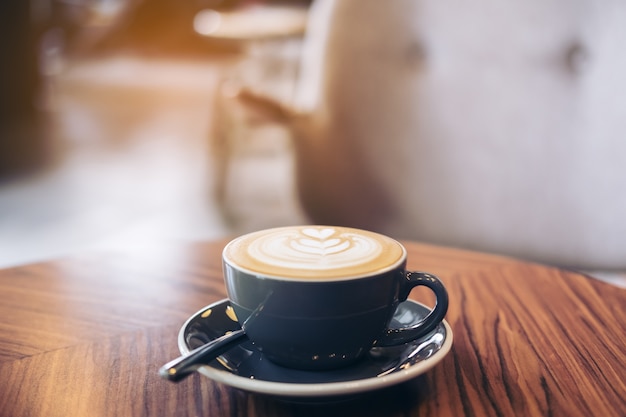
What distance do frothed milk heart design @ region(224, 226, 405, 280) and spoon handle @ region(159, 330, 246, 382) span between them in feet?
0.15

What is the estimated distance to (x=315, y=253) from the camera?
38cm

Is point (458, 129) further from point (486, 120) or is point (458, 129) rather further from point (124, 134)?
point (124, 134)

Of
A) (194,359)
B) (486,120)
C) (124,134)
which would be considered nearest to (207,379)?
(194,359)

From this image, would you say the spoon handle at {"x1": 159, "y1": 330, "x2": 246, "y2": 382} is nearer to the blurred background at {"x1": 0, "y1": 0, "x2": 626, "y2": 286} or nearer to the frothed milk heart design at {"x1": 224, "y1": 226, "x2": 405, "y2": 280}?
the frothed milk heart design at {"x1": 224, "y1": 226, "x2": 405, "y2": 280}

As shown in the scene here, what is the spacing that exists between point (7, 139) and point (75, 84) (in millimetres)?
2367

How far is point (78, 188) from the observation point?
2.41 metres

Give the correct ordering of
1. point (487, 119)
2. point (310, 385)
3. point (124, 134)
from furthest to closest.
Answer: point (124, 134) < point (487, 119) < point (310, 385)

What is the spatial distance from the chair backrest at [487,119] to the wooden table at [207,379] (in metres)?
0.53

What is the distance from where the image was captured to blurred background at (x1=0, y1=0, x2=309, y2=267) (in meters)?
2.00

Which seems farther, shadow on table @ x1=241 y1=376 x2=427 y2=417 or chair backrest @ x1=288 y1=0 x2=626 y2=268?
chair backrest @ x1=288 y1=0 x2=626 y2=268

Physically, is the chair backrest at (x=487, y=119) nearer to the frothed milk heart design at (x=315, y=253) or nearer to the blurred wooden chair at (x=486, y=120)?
the blurred wooden chair at (x=486, y=120)

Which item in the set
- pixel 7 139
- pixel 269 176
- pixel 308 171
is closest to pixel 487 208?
pixel 308 171

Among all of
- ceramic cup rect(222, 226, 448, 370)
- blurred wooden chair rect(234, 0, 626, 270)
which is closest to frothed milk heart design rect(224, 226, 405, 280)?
ceramic cup rect(222, 226, 448, 370)

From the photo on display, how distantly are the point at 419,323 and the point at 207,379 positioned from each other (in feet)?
0.44
